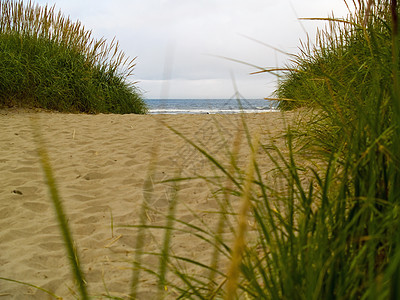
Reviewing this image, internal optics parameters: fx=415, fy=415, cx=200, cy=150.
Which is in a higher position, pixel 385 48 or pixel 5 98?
pixel 385 48

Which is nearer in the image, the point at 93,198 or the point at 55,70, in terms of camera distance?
the point at 93,198

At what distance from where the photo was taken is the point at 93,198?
274 centimetres

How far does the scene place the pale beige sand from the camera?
1.83 metres

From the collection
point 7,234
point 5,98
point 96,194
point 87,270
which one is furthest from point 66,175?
point 5,98

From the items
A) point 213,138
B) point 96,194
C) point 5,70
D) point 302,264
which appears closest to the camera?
point 302,264

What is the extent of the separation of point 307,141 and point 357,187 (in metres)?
1.81

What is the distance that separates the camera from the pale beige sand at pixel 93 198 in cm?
183

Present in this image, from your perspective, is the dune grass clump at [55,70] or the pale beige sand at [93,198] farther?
the dune grass clump at [55,70]

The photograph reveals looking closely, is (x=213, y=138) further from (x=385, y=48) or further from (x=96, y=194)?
(x=385, y=48)

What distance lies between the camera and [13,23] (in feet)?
26.2

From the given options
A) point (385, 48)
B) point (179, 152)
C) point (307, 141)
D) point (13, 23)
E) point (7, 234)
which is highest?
point (13, 23)

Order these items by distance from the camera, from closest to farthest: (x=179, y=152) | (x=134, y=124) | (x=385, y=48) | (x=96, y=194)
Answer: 1. (x=385, y=48)
2. (x=96, y=194)
3. (x=179, y=152)
4. (x=134, y=124)

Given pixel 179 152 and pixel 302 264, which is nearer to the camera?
pixel 302 264

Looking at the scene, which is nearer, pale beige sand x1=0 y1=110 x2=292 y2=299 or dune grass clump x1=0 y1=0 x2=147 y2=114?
pale beige sand x1=0 y1=110 x2=292 y2=299
